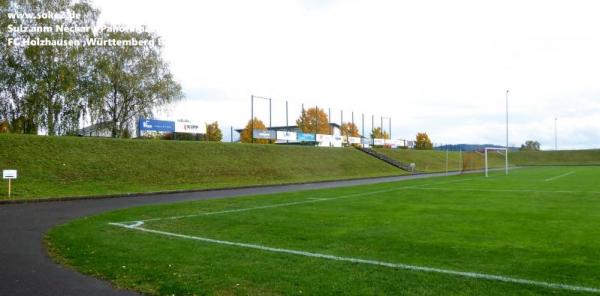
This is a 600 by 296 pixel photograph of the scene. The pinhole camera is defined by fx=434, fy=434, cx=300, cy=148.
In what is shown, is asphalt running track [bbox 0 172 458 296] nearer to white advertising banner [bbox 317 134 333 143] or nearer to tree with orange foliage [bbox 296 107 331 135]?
white advertising banner [bbox 317 134 333 143]

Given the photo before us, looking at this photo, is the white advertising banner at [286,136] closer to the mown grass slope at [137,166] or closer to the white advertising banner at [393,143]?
the mown grass slope at [137,166]

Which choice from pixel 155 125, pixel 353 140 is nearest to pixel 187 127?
pixel 155 125

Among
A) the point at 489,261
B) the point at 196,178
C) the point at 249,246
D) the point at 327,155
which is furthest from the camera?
the point at 327,155

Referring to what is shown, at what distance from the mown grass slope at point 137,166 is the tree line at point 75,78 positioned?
316 inches

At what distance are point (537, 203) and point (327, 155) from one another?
34360 mm

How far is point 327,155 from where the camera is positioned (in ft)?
165

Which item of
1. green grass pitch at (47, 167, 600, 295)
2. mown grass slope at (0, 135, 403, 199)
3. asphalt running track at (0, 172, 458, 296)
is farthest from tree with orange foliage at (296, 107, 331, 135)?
green grass pitch at (47, 167, 600, 295)

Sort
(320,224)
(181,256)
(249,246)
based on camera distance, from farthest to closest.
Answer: (320,224), (249,246), (181,256)

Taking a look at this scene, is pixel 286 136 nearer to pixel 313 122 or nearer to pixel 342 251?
pixel 313 122

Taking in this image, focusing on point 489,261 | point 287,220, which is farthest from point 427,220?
point 489,261

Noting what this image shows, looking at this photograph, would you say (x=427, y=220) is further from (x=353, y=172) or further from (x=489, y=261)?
(x=353, y=172)

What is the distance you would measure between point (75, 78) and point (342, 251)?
3507cm

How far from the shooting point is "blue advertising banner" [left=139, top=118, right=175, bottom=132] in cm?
3722

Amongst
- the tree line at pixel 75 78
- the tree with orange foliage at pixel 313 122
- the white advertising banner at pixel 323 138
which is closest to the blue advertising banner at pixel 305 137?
the white advertising banner at pixel 323 138
